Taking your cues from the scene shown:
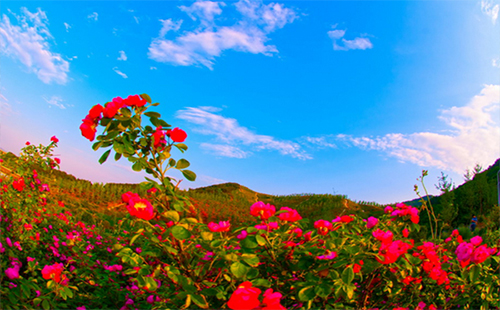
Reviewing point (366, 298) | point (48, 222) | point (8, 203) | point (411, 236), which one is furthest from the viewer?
point (411, 236)

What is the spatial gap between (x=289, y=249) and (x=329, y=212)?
7.10 metres

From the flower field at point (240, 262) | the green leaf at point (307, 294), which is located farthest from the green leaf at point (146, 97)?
the green leaf at point (307, 294)

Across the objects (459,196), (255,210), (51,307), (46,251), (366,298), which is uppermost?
(459,196)

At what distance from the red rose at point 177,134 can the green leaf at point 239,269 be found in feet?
2.96

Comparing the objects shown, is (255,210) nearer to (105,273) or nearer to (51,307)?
(51,307)

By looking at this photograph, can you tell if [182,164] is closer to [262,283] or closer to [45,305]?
[262,283]

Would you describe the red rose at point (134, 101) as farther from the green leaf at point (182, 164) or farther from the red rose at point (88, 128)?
the green leaf at point (182, 164)

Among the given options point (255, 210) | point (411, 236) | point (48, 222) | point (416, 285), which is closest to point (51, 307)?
point (48, 222)

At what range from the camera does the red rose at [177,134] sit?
2.06m

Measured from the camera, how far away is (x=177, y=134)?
206 cm

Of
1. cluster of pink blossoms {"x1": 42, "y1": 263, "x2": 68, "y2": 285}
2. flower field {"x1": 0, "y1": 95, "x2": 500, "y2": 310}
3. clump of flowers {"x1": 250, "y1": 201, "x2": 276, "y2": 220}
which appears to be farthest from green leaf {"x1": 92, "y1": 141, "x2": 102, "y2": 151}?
cluster of pink blossoms {"x1": 42, "y1": 263, "x2": 68, "y2": 285}

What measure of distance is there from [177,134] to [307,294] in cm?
134

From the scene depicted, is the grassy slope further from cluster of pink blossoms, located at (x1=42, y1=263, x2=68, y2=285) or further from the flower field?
cluster of pink blossoms, located at (x1=42, y1=263, x2=68, y2=285)

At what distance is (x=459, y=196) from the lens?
9.01 m
